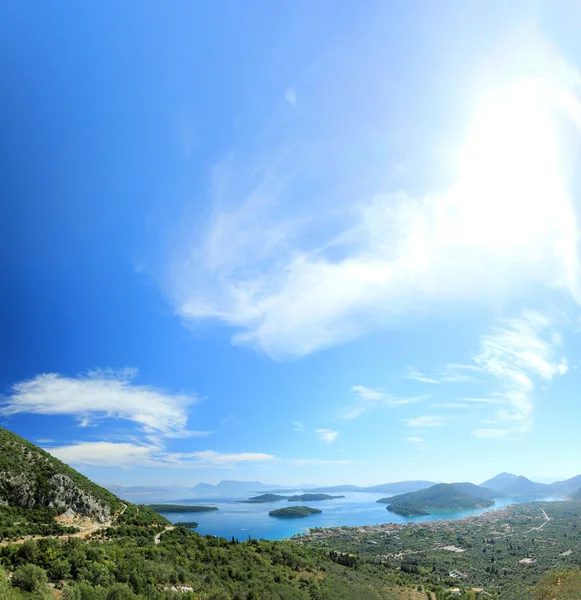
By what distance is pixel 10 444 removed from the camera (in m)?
43.4

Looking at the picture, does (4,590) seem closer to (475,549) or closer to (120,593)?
(120,593)

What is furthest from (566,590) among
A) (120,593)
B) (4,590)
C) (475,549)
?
(475,549)

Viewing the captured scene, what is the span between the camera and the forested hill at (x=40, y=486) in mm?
36656

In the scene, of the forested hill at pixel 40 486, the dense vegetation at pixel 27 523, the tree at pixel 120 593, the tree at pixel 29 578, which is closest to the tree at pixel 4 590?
the tree at pixel 29 578

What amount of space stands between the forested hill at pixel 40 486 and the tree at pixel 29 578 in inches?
924

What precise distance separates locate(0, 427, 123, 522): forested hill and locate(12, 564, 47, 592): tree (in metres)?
23.5

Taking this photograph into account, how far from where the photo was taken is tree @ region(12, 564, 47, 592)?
651 inches

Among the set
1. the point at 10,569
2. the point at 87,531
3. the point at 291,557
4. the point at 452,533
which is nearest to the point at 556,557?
the point at 452,533

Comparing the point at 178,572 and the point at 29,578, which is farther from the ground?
the point at 29,578

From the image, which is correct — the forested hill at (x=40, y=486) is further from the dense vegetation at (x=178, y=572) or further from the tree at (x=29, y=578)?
the tree at (x=29, y=578)

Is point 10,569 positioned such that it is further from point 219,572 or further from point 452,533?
point 452,533

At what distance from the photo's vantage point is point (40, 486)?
38625 mm

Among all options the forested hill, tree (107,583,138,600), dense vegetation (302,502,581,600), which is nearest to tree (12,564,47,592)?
tree (107,583,138,600)

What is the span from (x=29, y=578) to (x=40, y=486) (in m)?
26.8
